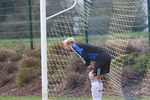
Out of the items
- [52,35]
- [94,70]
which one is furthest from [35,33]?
[94,70]

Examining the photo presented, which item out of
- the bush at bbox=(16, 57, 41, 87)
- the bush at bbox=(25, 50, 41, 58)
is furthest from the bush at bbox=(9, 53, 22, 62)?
the bush at bbox=(16, 57, 41, 87)

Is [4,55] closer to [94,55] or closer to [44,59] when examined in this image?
[94,55]

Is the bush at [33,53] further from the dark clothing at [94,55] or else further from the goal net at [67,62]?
the dark clothing at [94,55]

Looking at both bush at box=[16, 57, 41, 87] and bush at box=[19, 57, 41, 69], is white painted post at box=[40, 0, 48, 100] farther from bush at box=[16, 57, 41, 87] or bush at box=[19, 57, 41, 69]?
bush at box=[19, 57, 41, 69]

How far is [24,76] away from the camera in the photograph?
14.6 meters

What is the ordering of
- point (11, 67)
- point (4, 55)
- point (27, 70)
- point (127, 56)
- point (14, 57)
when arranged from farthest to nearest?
point (4, 55)
point (14, 57)
point (11, 67)
point (27, 70)
point (127, 56)

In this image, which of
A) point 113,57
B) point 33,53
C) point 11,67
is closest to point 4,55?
point 11,67

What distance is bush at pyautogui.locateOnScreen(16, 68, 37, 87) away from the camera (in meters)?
14.6

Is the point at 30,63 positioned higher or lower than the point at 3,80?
higher

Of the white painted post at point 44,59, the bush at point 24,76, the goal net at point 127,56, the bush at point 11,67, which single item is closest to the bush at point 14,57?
the bush at point 11,67

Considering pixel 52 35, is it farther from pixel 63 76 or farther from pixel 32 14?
pixel 32 14

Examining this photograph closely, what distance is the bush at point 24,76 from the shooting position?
14570mm

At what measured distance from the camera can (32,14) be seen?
54.2ft

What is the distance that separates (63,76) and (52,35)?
116cm
